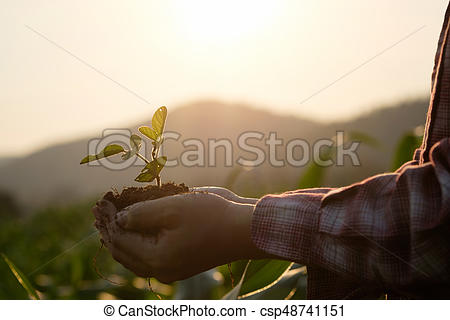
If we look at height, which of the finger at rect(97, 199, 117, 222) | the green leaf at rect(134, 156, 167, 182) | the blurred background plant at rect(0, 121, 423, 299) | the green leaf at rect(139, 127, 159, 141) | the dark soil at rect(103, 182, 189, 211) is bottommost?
the blurred background plant at rect(0, 121, 423, 299)

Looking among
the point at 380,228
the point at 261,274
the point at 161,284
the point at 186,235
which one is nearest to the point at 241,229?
the point at 186,235

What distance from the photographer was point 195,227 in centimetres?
66

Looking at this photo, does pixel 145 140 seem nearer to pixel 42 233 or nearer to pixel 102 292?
pixel 102 292

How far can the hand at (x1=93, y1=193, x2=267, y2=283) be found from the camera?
66 centimetres

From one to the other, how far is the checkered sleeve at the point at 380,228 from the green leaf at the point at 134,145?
32 cm

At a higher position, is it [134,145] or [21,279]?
[134,145]

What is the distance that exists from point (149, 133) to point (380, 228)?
467mm

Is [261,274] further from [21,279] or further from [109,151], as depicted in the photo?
[21,279]

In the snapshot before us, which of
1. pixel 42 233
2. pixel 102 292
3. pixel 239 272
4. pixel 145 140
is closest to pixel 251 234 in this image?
pixel 145 140

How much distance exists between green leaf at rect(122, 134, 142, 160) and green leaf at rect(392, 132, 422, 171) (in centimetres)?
70

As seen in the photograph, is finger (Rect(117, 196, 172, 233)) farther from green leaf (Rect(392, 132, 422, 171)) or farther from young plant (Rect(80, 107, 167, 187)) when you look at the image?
green leaf (Rect(392, 132, 422, 171))

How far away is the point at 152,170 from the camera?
886mm

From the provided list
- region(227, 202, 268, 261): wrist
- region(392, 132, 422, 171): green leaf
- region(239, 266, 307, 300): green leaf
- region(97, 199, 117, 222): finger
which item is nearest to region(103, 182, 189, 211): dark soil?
region(97, 199, 117, 222): finger

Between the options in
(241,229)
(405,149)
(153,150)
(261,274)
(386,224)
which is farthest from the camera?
(405,149)
